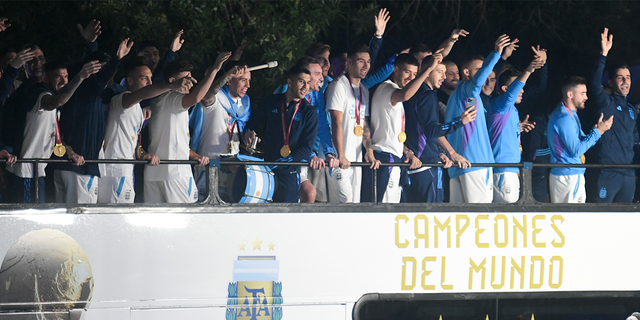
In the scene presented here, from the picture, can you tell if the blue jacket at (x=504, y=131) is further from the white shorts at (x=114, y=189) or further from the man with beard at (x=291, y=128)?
the white shorts at (x=114, y=189)

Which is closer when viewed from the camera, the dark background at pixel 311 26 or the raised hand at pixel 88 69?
the raised hand at pixel 88 69

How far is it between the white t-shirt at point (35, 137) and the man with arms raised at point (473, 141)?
2994 mm

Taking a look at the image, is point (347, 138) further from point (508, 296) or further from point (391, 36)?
point (391, 36)

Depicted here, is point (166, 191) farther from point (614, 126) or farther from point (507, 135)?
point (614, 126)

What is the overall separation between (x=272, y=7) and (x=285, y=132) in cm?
331

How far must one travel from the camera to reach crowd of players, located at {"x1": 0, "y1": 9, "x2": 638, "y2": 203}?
496 cm

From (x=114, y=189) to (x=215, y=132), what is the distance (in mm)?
868

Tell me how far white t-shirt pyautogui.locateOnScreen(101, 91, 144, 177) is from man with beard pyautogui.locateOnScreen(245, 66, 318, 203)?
0.99 metres

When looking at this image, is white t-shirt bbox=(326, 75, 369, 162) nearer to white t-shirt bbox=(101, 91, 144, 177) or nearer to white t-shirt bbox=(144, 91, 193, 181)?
white t-shirt bbox=(144, 91, 193, 181)

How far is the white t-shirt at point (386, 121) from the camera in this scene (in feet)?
17.8

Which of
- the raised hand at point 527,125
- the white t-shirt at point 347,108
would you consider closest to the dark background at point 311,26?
the raised hand at point 527,125

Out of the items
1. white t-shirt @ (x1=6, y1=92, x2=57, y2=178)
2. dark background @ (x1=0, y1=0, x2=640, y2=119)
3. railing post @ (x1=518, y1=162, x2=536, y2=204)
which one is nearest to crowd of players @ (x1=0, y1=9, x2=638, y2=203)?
white t-shirt @ (x1=6, y1=92, x2=57, y2=178)

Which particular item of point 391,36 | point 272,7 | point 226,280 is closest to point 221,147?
point 226,280

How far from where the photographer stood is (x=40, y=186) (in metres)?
4.85
